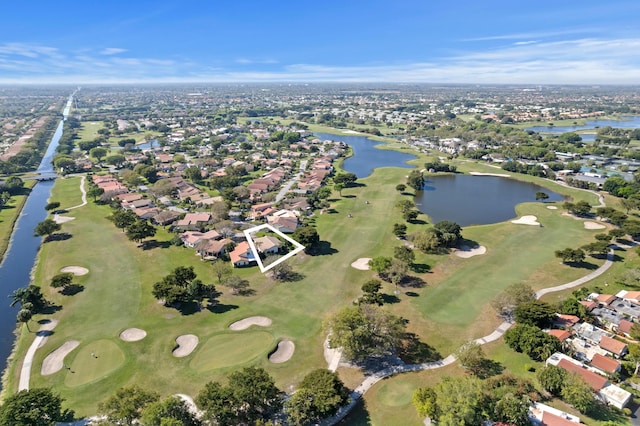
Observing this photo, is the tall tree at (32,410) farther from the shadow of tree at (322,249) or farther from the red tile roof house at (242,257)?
the shadow of tree at (322,249)

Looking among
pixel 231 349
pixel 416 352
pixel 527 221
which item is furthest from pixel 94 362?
pixel 527 221

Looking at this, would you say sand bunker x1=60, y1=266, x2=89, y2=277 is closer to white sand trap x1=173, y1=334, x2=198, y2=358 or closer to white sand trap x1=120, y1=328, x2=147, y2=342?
white sand trap x1=120, y1=328, x2=147, y2=342

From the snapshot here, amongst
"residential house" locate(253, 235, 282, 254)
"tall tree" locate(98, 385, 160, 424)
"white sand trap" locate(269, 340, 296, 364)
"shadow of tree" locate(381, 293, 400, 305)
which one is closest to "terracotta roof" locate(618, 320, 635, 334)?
"shadow of tree" locate(381, 293, 400, 305)

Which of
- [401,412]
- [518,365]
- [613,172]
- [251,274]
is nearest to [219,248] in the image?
[251,274]

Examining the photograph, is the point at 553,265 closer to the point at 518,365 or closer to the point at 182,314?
the point at 518,365

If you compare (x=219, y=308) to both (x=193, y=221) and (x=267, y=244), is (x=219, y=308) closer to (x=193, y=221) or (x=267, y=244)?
(x=267, y=244)

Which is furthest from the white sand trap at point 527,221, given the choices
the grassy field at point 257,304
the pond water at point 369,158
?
the pond water at point 369,158
